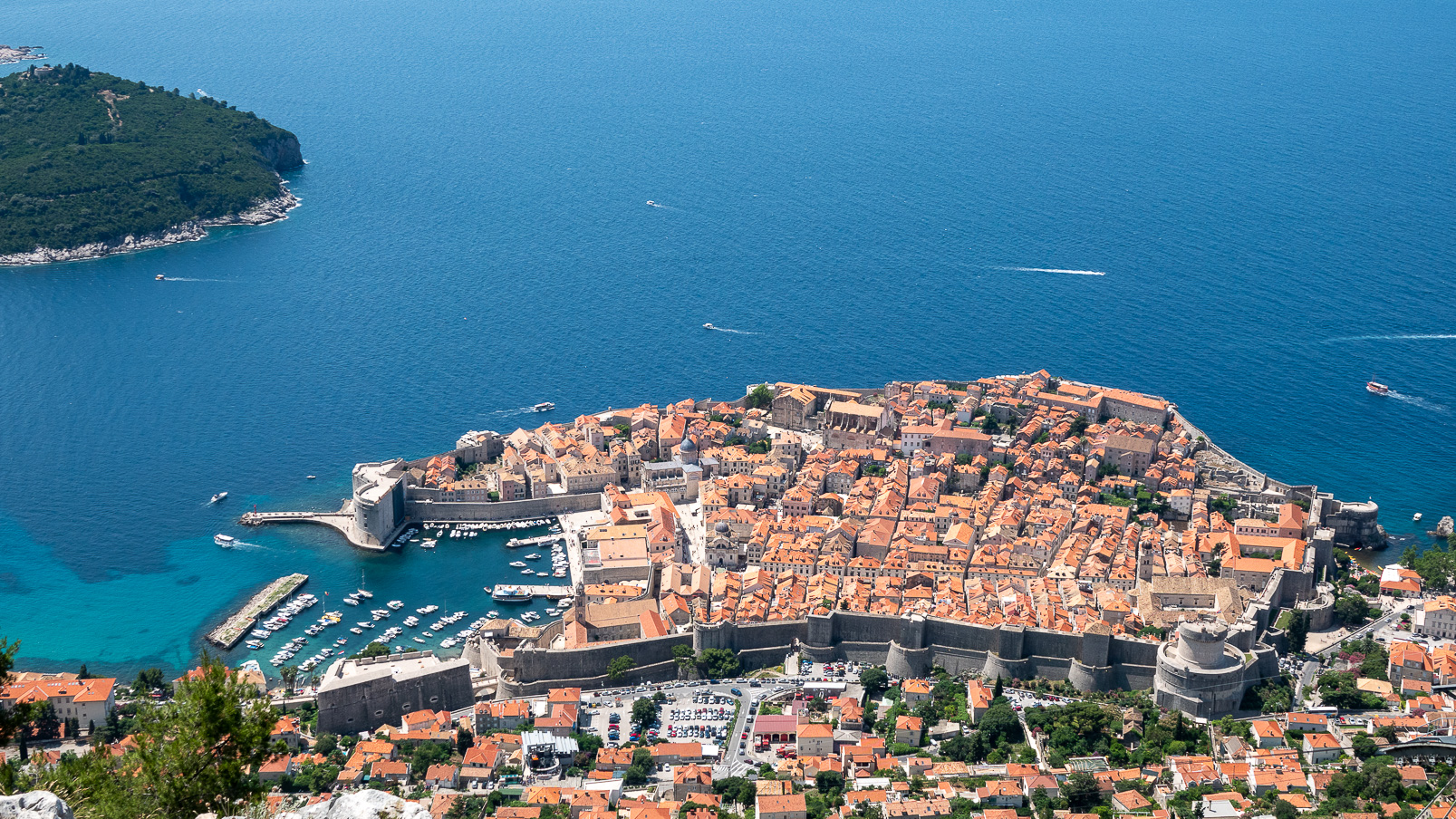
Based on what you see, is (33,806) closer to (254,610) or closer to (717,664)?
(717,664)

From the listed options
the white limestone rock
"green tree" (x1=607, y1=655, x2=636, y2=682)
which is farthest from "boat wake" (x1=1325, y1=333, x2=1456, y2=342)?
the white limestone rock

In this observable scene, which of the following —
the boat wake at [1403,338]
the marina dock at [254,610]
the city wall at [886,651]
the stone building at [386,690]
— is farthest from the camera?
the boat wake at [1403,338]

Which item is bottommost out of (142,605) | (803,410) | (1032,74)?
(142,605)

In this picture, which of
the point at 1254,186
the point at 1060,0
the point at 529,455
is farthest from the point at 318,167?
the point at 1060,0

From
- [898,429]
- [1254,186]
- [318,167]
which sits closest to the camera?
[898,429]

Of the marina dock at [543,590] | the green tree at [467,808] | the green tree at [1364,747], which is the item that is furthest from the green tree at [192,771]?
the marina dock at [543,590]

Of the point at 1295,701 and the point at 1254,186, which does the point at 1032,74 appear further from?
the point at 1295,701

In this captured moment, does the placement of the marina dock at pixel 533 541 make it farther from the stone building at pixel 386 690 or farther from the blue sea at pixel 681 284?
the stone building at pixel 386 690
